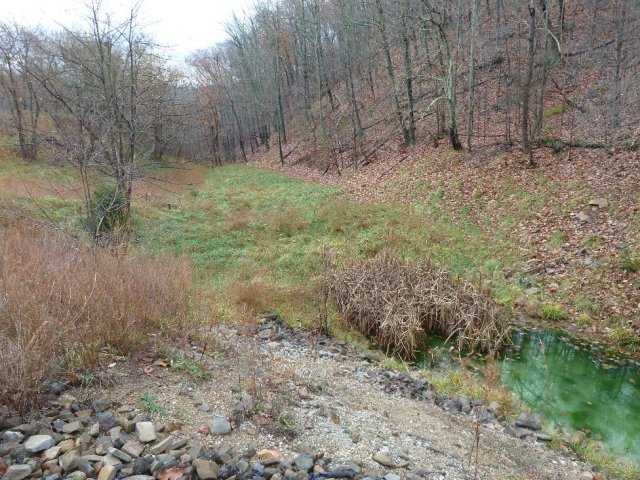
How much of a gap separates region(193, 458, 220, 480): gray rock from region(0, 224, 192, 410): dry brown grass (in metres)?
1.40

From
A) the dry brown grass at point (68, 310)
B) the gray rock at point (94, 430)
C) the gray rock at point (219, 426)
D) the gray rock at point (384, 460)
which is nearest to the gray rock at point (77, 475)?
the gray rock at point (94, 430)

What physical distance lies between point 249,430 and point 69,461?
49.6 inches

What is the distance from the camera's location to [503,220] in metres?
12.4

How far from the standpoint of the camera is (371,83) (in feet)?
92.8

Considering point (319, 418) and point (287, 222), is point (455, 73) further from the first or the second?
point (319, 418)

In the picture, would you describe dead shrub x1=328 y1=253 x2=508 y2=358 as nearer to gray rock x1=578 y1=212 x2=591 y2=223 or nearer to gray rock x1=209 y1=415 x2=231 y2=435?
gray rock x1=578 y1=212 x2=591 y2=223

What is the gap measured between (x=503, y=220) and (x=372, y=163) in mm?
9599

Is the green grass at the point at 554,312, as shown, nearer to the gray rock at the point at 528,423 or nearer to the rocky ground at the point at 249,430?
the gray rock at the point at 528,423

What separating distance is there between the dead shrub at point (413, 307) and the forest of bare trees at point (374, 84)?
563cm

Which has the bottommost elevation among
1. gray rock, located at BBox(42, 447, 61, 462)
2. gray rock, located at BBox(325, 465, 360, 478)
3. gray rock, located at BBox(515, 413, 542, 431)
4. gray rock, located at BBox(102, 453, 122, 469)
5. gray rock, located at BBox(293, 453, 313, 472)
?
gray rock, located at BBox(515, 413, 542, 431)

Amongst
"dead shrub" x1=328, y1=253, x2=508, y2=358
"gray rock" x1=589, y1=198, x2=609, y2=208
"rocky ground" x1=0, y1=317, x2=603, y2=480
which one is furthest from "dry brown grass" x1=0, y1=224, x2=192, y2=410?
"gray rock" x1=589, y1=198, x2=609, y2=208

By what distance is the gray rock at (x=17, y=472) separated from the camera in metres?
2.53

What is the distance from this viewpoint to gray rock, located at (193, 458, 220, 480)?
2723 mm

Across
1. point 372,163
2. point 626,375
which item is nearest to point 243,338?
point 626,375
